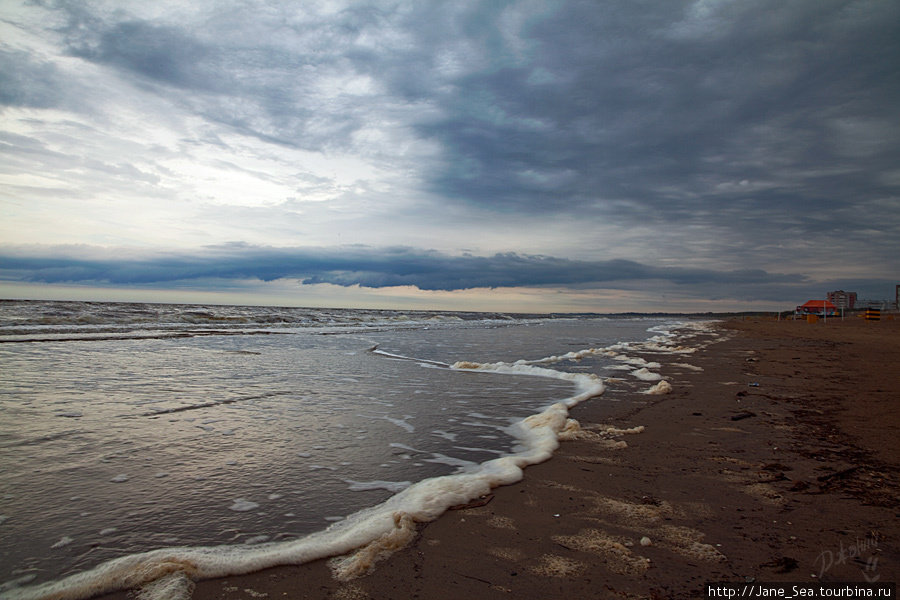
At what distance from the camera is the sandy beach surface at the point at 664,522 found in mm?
2488

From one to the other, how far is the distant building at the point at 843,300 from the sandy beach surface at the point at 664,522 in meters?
76.9

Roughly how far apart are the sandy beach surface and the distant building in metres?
76.9

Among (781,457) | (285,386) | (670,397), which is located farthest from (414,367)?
(781,457)

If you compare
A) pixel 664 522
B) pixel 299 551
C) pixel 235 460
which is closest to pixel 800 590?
pixel 664 522

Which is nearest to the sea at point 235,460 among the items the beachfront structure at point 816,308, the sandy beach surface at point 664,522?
the sandy beach surface at point 664,522

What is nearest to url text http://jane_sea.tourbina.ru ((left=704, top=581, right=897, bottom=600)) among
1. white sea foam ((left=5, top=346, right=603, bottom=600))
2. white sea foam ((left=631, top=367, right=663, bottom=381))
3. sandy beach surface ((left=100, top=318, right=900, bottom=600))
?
sandy beach surface ((left=100, top=318, right=900, bottom=600))

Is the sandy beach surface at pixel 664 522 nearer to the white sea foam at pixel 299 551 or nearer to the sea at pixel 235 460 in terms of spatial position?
the white sea foam at pixel 299 551

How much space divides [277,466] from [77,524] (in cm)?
156

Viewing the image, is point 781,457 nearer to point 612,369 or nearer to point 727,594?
point 727,594

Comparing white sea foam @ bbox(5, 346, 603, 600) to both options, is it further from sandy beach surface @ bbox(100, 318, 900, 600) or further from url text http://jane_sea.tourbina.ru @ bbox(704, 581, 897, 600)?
url text http://jane_sea.tourbina.ru @ bbox(704, 581, 897, 600)

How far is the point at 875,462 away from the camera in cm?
428

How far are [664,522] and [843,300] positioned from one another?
95.2m

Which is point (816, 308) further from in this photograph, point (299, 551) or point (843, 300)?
point (299, 551)

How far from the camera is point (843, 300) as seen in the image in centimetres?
7344
